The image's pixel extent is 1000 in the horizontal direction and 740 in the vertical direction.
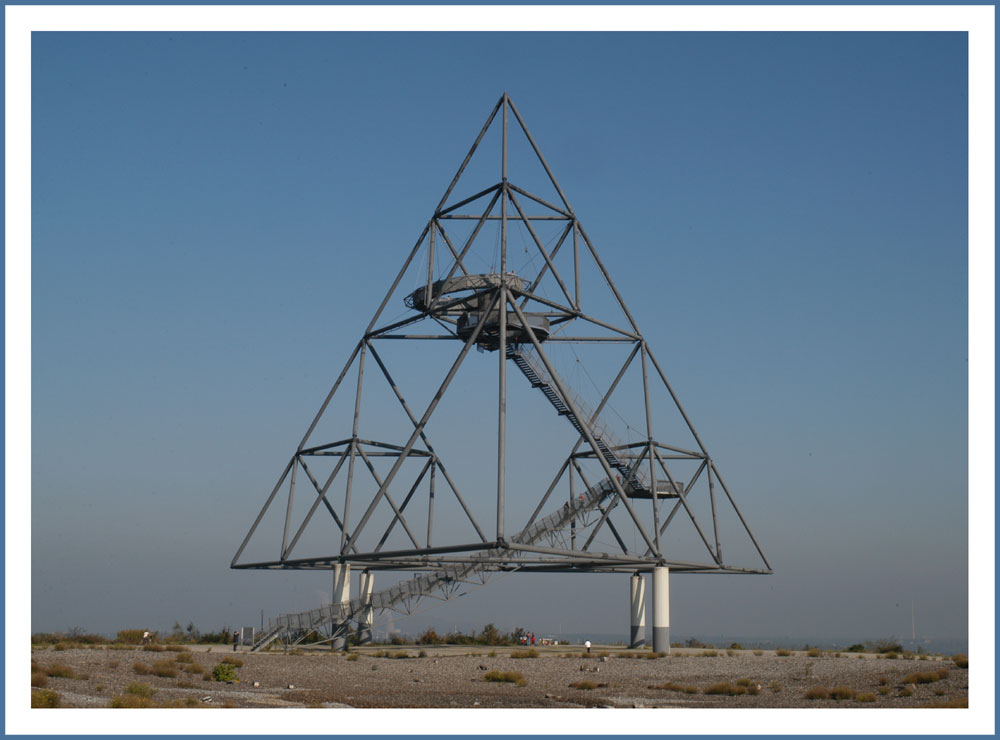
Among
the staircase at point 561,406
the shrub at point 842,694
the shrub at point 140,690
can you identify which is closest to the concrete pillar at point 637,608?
the staircase at point 561,406

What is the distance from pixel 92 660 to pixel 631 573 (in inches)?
858

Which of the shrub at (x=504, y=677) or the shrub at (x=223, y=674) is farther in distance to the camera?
the shrub at (x=504, y=677)

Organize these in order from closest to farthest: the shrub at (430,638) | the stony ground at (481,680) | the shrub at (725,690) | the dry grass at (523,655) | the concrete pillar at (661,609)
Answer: the stony ground at (481,680) < the shrub at (725,690) < the dry grass at (523,655) < the concrete pillar at (661,609) < the shrub at (430,638)

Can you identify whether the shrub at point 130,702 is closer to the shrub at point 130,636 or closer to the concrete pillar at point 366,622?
the concrete pillar at point 366,622

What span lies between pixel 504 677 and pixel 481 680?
1.82 feet

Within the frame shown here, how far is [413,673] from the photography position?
85.8ft

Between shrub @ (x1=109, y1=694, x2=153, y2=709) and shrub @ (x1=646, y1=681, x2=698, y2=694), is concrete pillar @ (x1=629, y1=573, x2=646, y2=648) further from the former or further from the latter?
shrub @ (x1=109, y1=694, x2=153, y2=709)

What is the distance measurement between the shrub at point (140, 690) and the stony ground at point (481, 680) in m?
0.05

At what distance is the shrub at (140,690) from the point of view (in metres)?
19.4

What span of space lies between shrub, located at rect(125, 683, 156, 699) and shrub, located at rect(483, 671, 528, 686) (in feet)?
25.7

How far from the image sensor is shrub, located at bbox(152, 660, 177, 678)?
945 inches

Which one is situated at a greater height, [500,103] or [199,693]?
[500,103]

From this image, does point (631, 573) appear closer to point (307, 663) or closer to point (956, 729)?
point (307, 663)

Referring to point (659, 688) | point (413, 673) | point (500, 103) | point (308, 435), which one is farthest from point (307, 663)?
point (500, 103)
